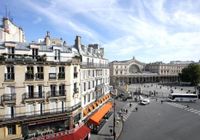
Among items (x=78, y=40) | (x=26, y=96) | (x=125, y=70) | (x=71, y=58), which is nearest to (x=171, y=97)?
(x=78, y=40)

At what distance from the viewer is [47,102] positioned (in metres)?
32.4

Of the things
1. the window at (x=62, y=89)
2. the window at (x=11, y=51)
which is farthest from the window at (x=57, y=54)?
the window at (x=11, y=51)

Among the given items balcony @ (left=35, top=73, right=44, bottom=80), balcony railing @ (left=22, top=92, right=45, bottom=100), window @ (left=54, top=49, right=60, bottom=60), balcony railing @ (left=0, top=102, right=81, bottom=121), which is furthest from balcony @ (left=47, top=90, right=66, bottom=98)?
window @ (left=54, top=49, right=60, bottom=60)

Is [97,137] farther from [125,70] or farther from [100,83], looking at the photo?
[125,70]

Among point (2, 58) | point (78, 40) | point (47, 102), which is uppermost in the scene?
point (78, 40)

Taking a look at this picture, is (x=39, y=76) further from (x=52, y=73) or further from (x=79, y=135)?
(x=79, y=135)

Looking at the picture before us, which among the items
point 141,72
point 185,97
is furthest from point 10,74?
point 141,72

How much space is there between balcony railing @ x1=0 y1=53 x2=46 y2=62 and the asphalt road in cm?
1833

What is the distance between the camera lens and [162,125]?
46.1 metres

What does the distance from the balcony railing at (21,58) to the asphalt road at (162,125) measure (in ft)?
60.1

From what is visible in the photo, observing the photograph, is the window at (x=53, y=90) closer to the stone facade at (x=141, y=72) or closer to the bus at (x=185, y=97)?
the bus at (x=185, y=97)

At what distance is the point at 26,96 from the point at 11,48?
6.61 meters

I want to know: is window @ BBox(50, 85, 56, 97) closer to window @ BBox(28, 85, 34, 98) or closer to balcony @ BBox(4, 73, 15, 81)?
window @ BBox(28, 85, 34, 98)

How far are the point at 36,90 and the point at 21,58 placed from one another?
4.72 metres
